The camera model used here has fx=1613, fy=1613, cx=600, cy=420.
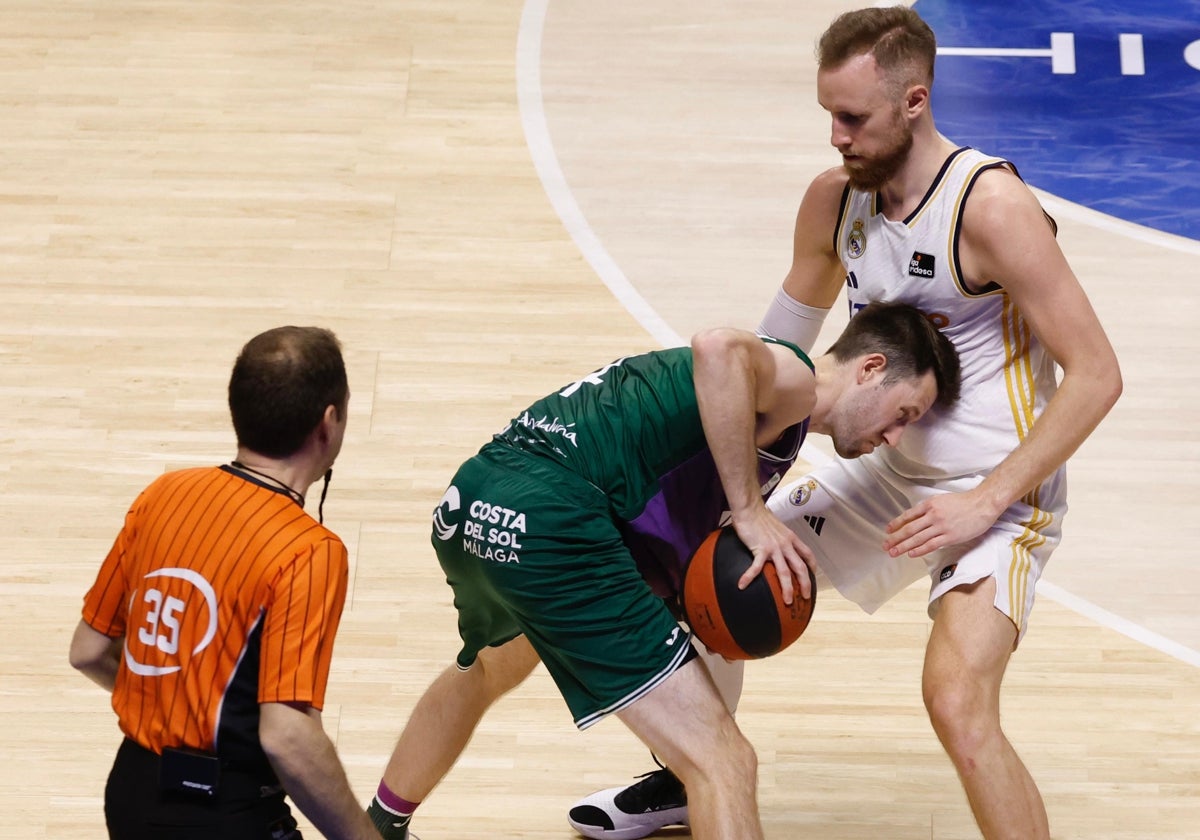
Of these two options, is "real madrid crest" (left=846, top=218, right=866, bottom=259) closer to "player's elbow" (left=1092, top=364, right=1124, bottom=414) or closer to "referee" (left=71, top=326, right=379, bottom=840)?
"player's elbow" (left=1092, top=364, right=1124, bottom=414)

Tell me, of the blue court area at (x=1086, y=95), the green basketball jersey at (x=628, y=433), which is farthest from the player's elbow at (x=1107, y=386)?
the blue court area at (x=1086, y=95)

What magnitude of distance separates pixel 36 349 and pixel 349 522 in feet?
5.57

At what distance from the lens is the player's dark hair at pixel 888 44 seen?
3969 millimetres

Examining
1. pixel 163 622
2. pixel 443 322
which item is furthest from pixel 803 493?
pixel 443 322

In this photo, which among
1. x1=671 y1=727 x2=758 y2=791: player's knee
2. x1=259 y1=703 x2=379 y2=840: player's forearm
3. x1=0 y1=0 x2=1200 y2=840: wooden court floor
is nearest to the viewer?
x1=259 y1=703 x2=379 y2=840: player's forearm

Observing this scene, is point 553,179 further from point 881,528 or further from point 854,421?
point 854,421

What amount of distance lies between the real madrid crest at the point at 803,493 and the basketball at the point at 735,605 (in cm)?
59

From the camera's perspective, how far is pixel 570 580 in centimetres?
376

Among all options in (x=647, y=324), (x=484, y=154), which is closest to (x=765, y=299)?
(x=647, y=324)

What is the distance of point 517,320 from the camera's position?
6.61 meters

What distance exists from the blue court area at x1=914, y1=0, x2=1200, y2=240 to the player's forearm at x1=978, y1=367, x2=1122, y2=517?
3832 millimetres

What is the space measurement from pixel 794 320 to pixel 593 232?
9.18ft

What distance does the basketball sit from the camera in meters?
3.80

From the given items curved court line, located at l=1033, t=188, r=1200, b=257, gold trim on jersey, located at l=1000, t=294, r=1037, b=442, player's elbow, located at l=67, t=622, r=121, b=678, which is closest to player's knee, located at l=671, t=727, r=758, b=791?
gold trim on jersey, located at l=1000, t=294, r=1037, b=442
